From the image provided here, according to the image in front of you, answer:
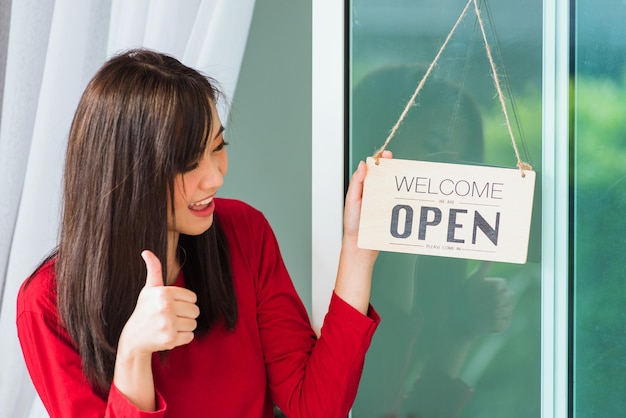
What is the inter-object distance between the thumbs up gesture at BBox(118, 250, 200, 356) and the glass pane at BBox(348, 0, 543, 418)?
31 cm

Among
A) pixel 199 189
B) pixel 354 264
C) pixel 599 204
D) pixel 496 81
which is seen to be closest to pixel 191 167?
pixel 199 189

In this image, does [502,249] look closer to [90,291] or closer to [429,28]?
[429,28]

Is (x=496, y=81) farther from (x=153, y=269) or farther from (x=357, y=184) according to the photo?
(x=153, y=269)

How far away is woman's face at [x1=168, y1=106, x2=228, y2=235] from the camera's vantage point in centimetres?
93

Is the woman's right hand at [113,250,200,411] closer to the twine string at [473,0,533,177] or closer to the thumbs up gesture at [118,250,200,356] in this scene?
the thumbs up gesture at [118,250,200,356]

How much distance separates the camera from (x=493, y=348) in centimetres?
100

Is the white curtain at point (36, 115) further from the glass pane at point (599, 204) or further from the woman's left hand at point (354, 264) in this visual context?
the glass pane at point (599, 204)

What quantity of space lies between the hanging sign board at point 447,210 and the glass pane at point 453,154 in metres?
0.08

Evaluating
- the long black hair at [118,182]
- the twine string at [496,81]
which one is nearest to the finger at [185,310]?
the long black hair at [118,182]

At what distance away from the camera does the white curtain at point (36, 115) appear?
128cm

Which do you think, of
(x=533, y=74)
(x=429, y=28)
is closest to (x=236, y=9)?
(x=429, y=28)

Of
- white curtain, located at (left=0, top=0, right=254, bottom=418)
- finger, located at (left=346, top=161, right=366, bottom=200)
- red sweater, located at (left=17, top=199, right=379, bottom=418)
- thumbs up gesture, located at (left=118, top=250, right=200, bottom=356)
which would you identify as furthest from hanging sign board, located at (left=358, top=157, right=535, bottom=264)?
white curtain, located at (left=0, top=0, right=254, bottom=418)

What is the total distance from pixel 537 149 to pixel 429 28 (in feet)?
0.72

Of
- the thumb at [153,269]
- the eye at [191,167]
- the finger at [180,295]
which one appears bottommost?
the finger at [180,295]
